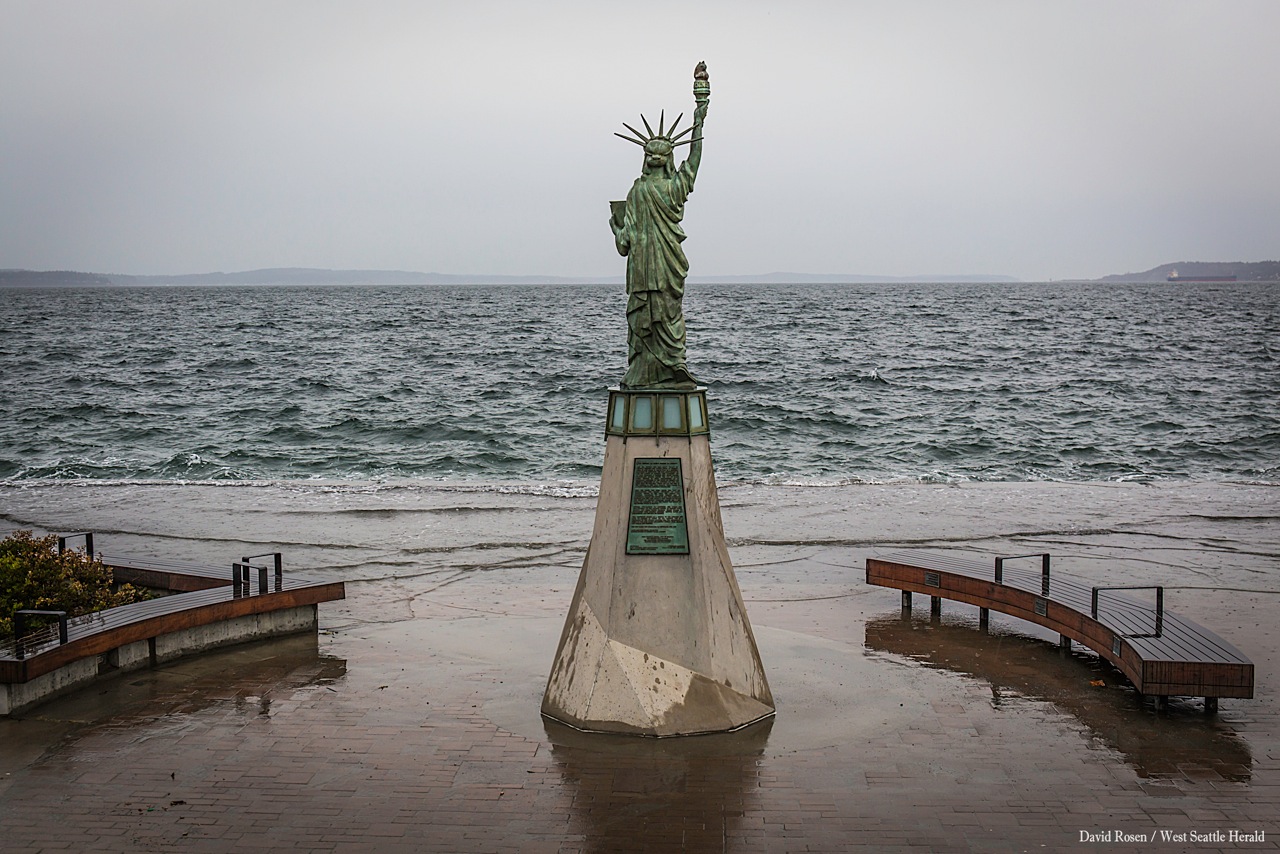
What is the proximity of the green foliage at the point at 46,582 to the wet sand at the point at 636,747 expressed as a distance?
102 centimetres

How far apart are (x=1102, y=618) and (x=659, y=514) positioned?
174 inches

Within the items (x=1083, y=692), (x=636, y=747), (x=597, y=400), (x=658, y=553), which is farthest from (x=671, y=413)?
(x=597, y=400)

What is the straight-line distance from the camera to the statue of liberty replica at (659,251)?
32.7ft

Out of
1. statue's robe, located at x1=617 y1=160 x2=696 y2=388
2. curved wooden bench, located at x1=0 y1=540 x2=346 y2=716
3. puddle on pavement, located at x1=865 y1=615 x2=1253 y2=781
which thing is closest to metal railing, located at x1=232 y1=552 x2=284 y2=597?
curved wooden bench, located at x1=0 y1=540 x2=346 y2=716

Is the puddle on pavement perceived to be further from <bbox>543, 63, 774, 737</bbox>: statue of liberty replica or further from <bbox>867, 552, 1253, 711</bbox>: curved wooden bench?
<bbox>543, 63, 774, 737</bbox>: statue of liberty replica

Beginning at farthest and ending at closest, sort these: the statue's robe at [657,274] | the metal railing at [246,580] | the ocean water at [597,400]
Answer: the ocean water at [597,400]
the metal railing at [246,580]
the statue's robe at [657,274]

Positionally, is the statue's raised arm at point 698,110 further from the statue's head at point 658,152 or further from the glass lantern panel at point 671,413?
the glass lantern panel at point 671,413

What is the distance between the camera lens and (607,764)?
8.95m

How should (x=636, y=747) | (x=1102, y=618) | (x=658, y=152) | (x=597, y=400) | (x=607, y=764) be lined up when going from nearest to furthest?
1. (x=607, y=764)
2. (x=636, y=747)
3. (x=658, y=152)
4. (x=1102, y=618)
5. (x=597, y=400)

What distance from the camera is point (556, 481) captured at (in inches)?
1057

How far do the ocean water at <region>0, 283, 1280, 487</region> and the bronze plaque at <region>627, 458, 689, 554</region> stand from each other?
1672 centimetres

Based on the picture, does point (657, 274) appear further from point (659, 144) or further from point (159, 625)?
point (159, 625)

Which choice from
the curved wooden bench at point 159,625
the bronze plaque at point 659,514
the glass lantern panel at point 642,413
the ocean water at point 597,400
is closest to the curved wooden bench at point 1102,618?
the bronze plaque at point 659,514

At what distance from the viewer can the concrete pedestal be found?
9.65 m
